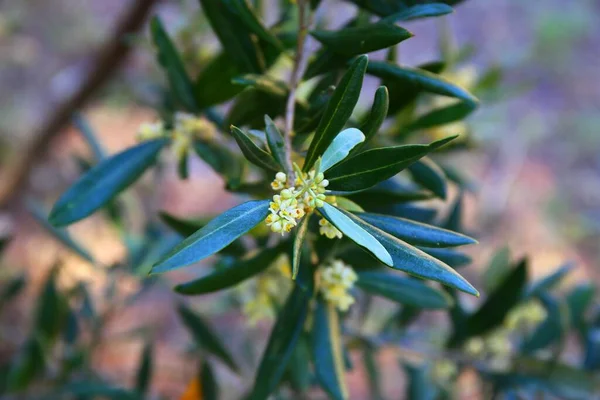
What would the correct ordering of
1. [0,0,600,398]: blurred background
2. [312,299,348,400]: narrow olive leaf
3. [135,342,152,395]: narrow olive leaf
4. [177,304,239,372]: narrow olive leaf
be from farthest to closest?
[0,0,600,398]: blurred background, [135,342,152,395]: narrow olive leaf, [177,304,239,372]: narrow olive leaf, [312,299,348,400]: narrow olive leaf

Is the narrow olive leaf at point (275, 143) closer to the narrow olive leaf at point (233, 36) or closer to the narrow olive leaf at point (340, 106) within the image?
the narrow olive leaf at point (340, 106)

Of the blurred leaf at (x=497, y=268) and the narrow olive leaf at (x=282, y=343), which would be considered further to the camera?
the blurred leaf at (x=497, y=268)

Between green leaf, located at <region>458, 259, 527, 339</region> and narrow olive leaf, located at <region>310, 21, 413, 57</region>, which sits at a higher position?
narrow olive leaf, located at <region>310, 21, 413, 57</region>

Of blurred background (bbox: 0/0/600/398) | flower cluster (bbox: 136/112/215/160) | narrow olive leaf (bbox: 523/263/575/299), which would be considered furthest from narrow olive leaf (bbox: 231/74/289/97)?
blurred background (bbox: 0/0/600/398)

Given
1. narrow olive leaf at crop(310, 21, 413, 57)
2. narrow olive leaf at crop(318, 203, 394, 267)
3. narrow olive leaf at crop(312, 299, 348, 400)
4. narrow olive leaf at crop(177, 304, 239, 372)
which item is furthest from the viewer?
narrow olive leaf at crop(177, 304, 239, 372)

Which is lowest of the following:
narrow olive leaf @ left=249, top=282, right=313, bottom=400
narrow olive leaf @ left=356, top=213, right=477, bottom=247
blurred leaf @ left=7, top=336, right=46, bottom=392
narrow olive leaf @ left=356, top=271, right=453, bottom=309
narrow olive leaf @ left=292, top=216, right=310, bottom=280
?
blurred leaf @ left=7, top=336, right=46, bottom=392

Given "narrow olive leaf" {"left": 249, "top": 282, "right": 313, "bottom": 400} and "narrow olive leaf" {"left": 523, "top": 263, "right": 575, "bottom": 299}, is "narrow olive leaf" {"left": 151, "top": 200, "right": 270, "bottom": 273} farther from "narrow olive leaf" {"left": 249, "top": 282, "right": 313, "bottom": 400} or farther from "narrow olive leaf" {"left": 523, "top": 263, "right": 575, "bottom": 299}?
"narrow olive leaf" {"left": 523, "top": 263, "right": 575, "bottom": 299}

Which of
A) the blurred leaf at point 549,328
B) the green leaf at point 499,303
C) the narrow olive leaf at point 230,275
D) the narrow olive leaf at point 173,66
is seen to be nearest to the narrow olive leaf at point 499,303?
the green leaf at point 499,303

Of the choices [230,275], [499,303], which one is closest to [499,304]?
[499,303]
